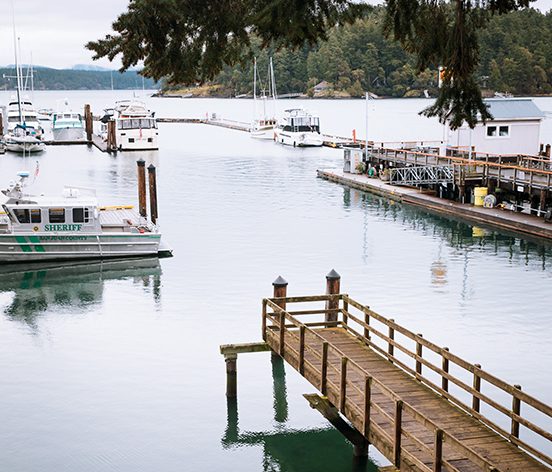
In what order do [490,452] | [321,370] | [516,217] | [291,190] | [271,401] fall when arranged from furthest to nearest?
[291,190], [516,217], [271,401], [321,370], [490,452]

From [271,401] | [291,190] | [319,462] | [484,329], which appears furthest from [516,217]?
[319,462]

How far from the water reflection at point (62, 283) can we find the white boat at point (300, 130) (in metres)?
51.4

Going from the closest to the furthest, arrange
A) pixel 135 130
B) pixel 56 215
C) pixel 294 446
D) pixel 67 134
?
pixel 294 446 < pixel 56 215 < pixel 135 130 < pixel 67 134

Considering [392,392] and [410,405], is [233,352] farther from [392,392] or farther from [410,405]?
[392,392]

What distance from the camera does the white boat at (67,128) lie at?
85.9m

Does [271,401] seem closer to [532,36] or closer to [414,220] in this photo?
[414,220]

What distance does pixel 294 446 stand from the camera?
13711 mm

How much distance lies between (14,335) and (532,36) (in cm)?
16847

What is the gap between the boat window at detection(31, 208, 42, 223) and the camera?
26.3 metres

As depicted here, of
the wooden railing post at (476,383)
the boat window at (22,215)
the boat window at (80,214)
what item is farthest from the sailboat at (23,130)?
the wooden railing post at (476,383)

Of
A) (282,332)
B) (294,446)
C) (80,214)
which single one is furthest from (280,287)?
(80,214)

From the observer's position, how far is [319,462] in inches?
508

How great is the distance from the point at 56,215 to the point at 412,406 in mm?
19071

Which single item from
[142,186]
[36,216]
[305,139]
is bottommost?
[36,216]
